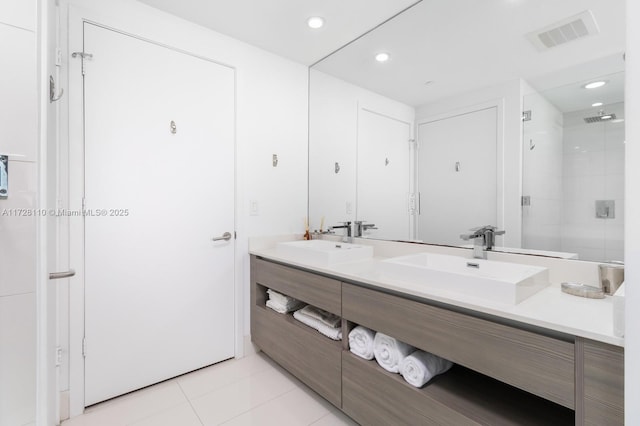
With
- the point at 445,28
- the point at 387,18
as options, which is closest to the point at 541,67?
the point at 445,28

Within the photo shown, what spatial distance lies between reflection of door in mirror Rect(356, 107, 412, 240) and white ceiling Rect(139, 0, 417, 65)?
59 centimetres

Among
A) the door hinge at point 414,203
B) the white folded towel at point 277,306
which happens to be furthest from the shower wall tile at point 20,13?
the door hinge at point 414,203

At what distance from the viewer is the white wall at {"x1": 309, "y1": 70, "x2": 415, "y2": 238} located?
234 cm

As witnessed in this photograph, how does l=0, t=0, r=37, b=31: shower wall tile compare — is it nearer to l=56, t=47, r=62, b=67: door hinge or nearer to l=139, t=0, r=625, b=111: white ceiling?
l=56, t=47, r=62, b=67: door hinge

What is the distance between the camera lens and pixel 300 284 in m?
1.80

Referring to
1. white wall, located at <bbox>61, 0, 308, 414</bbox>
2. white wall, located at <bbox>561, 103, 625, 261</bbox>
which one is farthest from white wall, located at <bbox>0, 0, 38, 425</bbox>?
white wall, located at <bbox>561, 103, 625, 261</bbox>

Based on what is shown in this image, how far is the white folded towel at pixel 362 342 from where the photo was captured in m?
1.41

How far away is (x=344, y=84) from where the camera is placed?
239 cm

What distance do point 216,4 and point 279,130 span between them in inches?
37.2

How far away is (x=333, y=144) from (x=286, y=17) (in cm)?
98

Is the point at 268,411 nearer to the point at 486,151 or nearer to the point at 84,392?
the point at 84,392

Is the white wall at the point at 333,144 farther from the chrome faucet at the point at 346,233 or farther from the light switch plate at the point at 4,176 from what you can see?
the light switch plate at the point at 4,176

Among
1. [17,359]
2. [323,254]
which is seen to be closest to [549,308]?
[323,254]

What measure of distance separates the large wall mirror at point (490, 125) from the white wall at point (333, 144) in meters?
0.01
